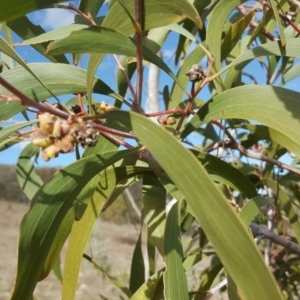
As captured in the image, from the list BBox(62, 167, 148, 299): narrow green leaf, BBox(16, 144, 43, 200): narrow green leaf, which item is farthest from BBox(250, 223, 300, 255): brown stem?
BBox(16, 144, 43, 200): narrow green leaf

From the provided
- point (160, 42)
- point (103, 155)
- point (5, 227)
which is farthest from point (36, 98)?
point (5, 227)

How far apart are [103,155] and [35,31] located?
360 mm

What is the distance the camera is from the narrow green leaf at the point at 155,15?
0.57m

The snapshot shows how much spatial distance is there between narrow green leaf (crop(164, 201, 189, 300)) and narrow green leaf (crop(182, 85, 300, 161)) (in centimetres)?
17

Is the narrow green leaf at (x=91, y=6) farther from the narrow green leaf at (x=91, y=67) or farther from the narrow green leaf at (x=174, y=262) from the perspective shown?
the narrow green leaf at (x=174, y=262)

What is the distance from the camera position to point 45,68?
2.50 ft

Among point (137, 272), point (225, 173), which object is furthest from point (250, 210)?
point (137, 272)

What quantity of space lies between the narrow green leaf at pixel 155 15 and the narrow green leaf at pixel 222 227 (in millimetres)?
207

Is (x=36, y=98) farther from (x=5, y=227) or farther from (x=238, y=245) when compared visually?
(x=5, y=227)

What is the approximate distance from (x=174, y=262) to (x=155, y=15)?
1.20 ft

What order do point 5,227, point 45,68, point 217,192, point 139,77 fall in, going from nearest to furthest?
1. point 217,192
2. point 139,77
3. point 45,68
4. point 5,227

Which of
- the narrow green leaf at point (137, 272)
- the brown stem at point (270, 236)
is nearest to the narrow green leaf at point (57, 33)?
the brown stem at point (270, 236)

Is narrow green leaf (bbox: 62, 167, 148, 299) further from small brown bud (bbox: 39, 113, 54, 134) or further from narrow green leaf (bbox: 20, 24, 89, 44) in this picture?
small brown bud (bbox: 39, 113, 54, 134)

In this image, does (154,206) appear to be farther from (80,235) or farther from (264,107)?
(264,107)
